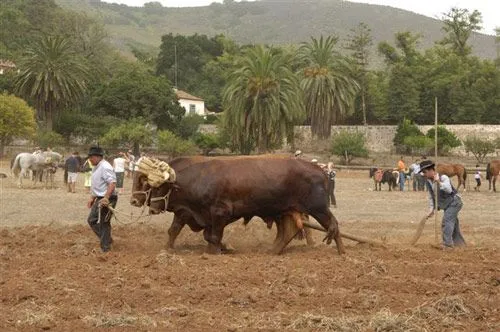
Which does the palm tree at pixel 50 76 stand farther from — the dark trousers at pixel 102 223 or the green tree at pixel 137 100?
the dark trousers at pixel 102 223

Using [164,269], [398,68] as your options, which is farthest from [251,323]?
[398,68]

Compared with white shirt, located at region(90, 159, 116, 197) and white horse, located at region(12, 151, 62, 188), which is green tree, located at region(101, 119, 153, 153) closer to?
white horse, located at region(12, 151, 62, 188)

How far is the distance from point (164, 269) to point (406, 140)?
58686mm

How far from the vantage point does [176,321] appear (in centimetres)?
809

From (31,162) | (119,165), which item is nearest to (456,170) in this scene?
(119,165)

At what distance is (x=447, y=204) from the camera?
13758 mm

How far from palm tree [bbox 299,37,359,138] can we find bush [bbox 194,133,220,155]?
849 centimetres

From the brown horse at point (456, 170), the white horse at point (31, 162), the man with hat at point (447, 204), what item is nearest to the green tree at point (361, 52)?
the brown horse at point (456, 170)

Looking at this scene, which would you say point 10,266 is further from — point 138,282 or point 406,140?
point 406,140

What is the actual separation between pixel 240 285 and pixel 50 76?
56184mm

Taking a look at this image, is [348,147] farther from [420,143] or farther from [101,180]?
[101,180]

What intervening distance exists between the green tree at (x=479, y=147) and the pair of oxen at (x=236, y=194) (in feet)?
172

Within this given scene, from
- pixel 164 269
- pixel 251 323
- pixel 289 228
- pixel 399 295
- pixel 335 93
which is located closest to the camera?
pixel 251 323

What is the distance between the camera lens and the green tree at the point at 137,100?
2638 inches
